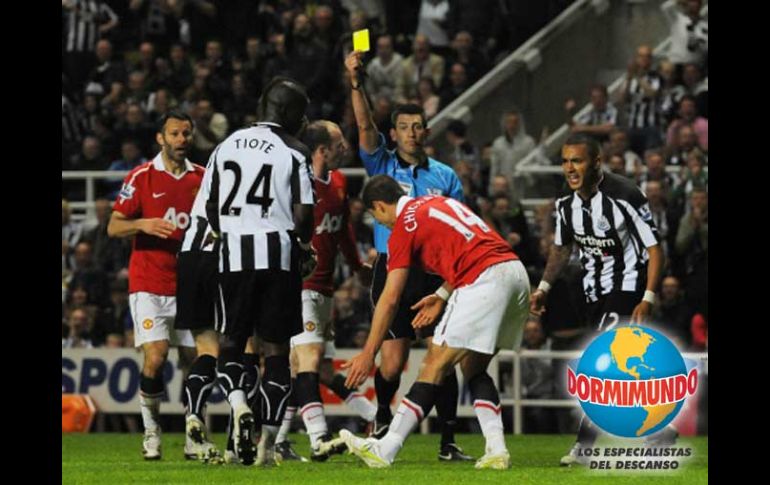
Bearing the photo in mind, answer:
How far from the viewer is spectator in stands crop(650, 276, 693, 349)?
17.6 meters

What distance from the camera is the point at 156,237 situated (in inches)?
504

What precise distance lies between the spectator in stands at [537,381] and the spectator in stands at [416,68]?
17.6 ft

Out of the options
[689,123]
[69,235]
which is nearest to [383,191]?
[689,123]

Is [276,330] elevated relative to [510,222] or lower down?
lower down

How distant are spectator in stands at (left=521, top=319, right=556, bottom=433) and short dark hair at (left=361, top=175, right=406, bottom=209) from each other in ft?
21.6

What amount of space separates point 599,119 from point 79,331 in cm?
682

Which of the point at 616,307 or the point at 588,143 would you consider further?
the point at 616,307

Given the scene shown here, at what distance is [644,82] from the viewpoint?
21.2m

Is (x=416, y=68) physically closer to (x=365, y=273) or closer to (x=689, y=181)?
(x=689, y=181)

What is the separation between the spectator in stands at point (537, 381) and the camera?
1748 cm

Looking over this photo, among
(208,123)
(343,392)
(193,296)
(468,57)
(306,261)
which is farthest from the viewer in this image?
(468,57)

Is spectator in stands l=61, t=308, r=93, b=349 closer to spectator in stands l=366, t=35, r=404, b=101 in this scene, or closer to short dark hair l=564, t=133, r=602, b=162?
spectator in stands l=366, t=35, r=404, b=101
